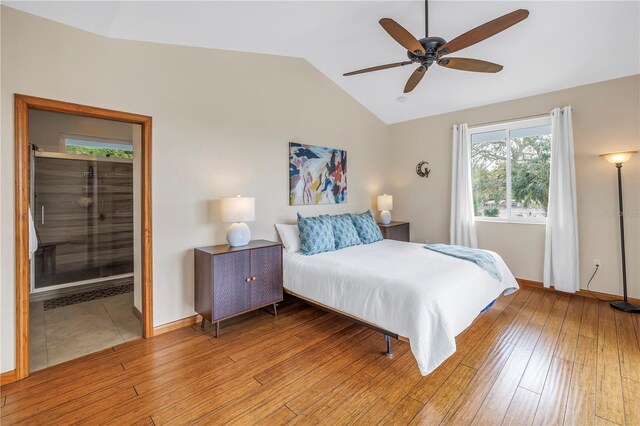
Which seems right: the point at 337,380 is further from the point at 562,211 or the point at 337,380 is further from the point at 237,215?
the point at 562,211

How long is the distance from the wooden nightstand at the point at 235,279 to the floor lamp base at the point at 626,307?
3769 mm

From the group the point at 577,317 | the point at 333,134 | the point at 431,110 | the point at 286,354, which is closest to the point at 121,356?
the point at 286,354

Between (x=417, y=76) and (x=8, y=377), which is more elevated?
(x=417, y=76)

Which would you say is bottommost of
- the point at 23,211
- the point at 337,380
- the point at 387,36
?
the point at 337,380

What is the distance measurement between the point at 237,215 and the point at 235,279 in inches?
24.7

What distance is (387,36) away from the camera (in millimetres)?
3156

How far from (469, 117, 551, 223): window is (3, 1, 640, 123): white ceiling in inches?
21.3

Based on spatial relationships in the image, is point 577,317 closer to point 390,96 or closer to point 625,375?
point 625,375

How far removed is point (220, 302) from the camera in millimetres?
2664

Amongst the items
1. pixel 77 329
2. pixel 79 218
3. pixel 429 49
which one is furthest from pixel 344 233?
pixel 79 218

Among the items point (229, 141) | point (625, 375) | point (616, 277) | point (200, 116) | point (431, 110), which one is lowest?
point (625, 375)

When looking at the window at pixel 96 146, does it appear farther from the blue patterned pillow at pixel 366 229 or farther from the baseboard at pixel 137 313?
the blue patterned pillow at pixel 366 229

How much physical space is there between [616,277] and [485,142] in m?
2.35

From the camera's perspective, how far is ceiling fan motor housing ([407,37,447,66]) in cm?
218
